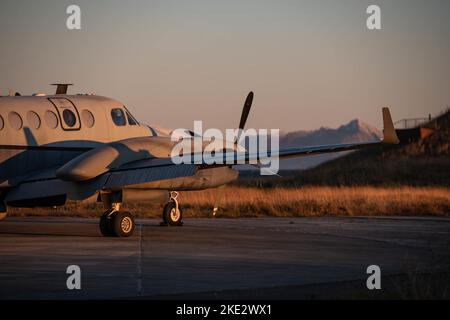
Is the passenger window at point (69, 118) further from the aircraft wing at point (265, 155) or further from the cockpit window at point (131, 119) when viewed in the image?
the aircraft wing at point (265, 155)

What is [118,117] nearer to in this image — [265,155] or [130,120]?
[130,120]

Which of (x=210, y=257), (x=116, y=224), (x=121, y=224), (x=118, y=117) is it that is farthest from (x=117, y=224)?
(x=210, y=257)

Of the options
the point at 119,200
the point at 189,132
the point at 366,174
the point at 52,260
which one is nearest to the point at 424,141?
the point at 366,174

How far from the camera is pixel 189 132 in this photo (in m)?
29.1

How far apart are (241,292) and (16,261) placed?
5649mm

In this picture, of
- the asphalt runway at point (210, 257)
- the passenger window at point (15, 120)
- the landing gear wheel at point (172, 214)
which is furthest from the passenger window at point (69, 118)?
the landing gear wheel at point (172, 214)

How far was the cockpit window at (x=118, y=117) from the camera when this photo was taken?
27.4m

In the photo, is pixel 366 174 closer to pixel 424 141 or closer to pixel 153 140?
pixel 424 141

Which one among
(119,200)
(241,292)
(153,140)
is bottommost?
(241,292)

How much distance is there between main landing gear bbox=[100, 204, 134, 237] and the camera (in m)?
23.9

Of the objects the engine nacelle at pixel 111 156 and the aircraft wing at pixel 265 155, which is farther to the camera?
the aircraft wing at pixel 265 155

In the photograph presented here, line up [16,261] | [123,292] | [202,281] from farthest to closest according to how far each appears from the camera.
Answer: [16,261], [202,281], [123,292]

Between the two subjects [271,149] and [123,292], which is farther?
[271,149]

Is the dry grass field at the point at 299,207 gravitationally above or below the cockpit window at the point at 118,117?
below
